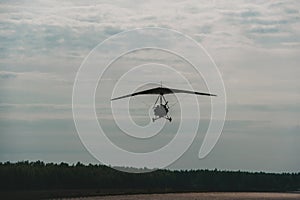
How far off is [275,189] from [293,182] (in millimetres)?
15437

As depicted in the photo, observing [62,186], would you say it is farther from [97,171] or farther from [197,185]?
[197,185]

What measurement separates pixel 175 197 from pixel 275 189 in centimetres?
2851

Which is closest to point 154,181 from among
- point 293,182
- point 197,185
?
point 197,185

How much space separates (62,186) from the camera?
93.2m

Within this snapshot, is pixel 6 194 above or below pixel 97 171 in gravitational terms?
below

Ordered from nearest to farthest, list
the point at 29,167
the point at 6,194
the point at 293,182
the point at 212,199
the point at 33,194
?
1. the point at 6,194
2. the point at 33,194
3. the point at 212,199
4. the point at 29,167
5. the point at 293,182

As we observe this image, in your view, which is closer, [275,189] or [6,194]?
[6,194]

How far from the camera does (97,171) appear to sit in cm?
10550

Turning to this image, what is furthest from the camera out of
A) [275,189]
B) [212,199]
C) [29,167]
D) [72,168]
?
[275,189]

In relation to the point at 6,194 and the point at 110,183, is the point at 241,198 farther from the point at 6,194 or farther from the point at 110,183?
the point at 6,194

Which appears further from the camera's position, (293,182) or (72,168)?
(293,182)

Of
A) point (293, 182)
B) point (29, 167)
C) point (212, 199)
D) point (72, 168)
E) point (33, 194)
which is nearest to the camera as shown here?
point (33, 194)

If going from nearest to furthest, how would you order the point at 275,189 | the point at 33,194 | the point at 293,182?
the point at 33,194, the point at 275,189, the point at 293,182

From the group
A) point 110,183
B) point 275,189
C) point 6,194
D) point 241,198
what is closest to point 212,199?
point 241,198
